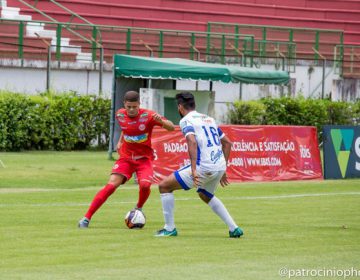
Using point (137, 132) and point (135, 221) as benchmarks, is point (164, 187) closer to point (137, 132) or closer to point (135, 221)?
point (135, 221)

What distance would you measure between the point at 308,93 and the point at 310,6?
23.5 ft

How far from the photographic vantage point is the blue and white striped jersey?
1204 cm

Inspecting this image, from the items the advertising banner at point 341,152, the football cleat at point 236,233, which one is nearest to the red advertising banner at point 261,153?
the advertising banner at point 341,152

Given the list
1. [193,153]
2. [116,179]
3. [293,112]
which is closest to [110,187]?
[116,179]

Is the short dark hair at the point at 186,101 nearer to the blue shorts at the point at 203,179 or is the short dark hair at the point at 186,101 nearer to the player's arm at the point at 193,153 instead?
the player's arm at the point at 193,153

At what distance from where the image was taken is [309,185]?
70.3 ft

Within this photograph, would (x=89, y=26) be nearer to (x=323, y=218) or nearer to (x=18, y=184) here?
(x=18, y=184)

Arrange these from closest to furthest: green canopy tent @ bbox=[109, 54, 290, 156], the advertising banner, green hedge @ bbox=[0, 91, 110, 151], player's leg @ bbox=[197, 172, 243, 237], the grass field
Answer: the grass field < player's leg @ bbox=[197, 172, 243, 237] < the advertising banner < green canopy tent @ bbox=[109, 54, 290, 156] < green hedge @ bbox=[0, 91, 110, 151]

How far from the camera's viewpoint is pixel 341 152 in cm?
2331

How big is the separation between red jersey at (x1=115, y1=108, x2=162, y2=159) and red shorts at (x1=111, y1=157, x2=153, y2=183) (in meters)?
0.07

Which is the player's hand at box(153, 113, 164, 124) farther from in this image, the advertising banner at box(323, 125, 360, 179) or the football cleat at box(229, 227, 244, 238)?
the advertising banner at box(323, 125, 360, 179)

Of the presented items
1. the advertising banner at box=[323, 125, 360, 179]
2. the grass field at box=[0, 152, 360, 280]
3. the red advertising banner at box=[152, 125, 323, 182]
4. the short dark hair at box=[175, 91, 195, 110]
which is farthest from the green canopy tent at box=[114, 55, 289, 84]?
the short dark hair at box=[175, 91, 195, 110]

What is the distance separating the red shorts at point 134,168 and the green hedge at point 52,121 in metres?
14.0

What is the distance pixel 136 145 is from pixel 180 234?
5.28 feet
